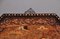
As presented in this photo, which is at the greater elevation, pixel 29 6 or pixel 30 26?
pixel 29 6

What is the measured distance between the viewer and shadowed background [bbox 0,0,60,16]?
1890mm

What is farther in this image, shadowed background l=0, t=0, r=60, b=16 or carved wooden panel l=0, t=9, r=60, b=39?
shadowed background l=0, t=0, r=60, b=16

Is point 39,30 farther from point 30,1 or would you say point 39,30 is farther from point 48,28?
point 30,1

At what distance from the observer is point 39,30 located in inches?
54.9

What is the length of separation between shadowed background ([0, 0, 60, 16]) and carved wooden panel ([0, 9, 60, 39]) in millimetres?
138

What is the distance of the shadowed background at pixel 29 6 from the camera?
189cm

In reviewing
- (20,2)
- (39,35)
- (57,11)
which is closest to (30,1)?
(20,2)

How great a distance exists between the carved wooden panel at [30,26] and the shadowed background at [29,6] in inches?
5.4

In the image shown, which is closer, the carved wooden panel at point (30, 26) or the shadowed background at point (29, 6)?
the carved wooden panel at point (30, 26)

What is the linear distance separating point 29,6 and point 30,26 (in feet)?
1.69

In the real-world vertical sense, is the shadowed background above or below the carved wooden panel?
above

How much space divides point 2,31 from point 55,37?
1.83 ft

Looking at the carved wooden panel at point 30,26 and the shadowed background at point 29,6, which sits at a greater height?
the shadowed background at point 29,6

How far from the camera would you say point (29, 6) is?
193 centimetres
